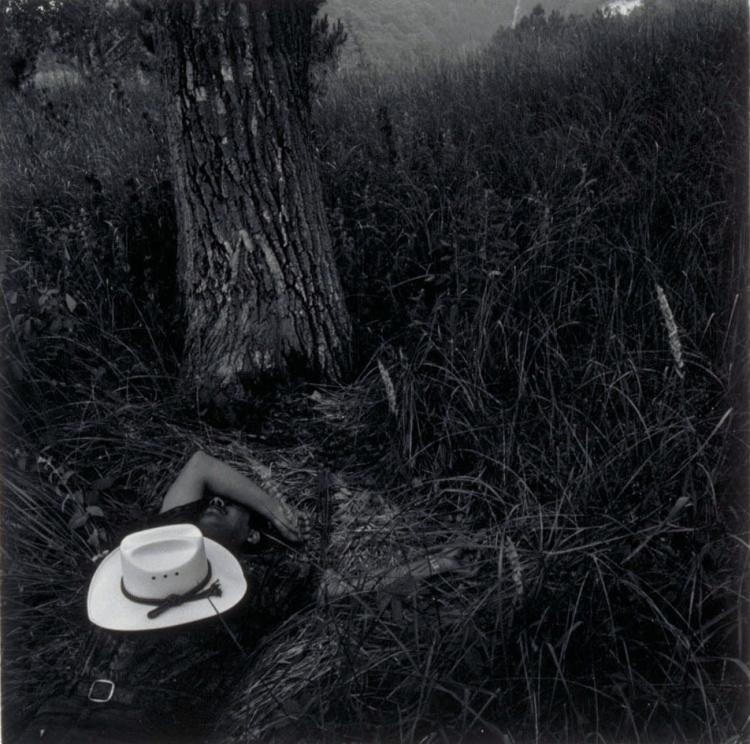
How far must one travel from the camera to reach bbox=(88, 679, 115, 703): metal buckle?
1856mm

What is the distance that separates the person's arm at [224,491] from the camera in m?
2.38

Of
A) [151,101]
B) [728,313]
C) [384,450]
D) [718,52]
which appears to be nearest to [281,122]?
[384,450]

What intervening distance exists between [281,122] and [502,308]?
0.95 meters

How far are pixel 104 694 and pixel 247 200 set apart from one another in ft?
5.21

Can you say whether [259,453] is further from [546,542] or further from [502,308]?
[546,542]

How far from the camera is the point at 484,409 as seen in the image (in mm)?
2348

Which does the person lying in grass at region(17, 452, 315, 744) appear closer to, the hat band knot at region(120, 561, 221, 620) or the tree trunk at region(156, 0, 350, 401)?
the hat band knot at region(120, 561, 221, 620)

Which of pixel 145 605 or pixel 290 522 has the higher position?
pixel 145 605

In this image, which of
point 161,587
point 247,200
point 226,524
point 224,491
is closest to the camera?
point 161,587

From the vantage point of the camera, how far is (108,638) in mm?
1951

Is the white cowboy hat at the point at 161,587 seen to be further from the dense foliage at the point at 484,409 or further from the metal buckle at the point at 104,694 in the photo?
the dense foliage at the point at 484,409

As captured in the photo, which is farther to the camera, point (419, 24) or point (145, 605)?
point (419, 24)

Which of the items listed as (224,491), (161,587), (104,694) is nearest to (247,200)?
(224,491)

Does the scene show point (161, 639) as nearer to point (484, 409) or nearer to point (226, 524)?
point (226, 524)
